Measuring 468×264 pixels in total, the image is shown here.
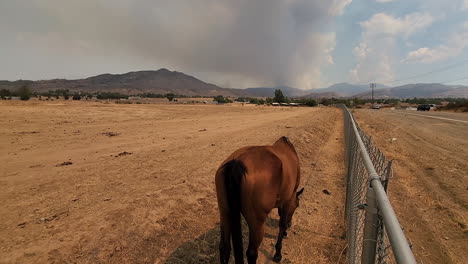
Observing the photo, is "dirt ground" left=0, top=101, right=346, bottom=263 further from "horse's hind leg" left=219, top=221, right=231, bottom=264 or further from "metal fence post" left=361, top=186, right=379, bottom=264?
"metal fence post" left=361, top=186, right=379, bottom=264

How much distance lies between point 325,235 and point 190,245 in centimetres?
244

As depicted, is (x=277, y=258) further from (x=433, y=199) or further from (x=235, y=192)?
(x=433, y=199)

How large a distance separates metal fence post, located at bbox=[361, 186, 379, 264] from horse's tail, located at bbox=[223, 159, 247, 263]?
140 cm

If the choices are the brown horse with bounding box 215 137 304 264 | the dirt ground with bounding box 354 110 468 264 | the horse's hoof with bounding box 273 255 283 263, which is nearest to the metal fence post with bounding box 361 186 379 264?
the dirt ground with bounding box 354 110 468 264

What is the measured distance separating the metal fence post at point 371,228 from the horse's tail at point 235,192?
1396 mm

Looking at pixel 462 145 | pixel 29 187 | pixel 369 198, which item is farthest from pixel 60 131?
pixel 462 145

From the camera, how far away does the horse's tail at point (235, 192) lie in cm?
305

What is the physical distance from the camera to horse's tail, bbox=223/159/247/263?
305cm

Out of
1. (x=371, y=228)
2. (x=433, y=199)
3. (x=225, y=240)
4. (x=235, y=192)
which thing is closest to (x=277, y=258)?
(x=225, y=240)

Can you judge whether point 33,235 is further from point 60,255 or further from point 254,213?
point 254,213

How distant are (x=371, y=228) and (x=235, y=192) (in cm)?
146

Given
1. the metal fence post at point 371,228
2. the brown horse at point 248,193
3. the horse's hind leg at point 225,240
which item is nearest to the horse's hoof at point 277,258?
the brown horse at point 248,193

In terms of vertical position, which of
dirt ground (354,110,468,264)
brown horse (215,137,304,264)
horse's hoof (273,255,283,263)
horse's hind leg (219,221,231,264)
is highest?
brown horse (215,137,304,264)

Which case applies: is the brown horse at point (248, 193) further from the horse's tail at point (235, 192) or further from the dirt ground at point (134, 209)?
the dirt ground at point (134, 209)
